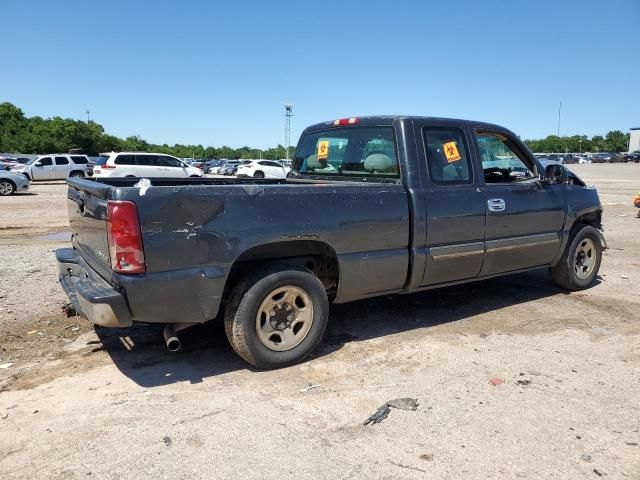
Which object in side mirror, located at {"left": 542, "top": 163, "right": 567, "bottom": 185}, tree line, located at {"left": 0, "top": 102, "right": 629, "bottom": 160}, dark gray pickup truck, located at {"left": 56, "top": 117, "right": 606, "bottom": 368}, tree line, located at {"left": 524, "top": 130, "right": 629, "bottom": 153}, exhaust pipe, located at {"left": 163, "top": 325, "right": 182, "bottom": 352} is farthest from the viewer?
tree line, located at {"left": 524, "top": 130, "right": 629, "bottom": 153}

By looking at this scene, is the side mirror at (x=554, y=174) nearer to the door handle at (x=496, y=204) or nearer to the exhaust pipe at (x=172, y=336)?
the door handle at (x=496, y=204)

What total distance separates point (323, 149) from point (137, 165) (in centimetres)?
2091

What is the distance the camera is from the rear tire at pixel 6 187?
67.6ft

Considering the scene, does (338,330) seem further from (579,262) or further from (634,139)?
(634,139)

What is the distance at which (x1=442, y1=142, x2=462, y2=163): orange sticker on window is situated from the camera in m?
4.96

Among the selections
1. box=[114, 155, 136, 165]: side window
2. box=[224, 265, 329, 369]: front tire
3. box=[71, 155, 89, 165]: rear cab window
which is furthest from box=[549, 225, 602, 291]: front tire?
box=[71, 155, 89, 165]: rear cab window

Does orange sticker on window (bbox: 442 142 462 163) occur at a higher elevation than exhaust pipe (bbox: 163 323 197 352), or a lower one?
higher

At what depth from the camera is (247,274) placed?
3938 mm

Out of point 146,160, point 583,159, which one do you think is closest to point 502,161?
point 146,160

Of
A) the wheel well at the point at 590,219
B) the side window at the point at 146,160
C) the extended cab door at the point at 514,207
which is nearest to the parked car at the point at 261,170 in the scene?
the side window at the point at 146,160

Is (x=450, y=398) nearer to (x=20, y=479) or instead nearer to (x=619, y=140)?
(x=20, y=479)

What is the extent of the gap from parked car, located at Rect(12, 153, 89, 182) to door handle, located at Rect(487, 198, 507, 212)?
29.0m

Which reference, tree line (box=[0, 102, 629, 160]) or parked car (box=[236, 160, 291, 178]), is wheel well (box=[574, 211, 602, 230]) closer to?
parked car (box=[236, 160, 291, 178])

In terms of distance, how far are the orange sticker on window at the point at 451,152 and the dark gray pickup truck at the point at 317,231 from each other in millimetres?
13
